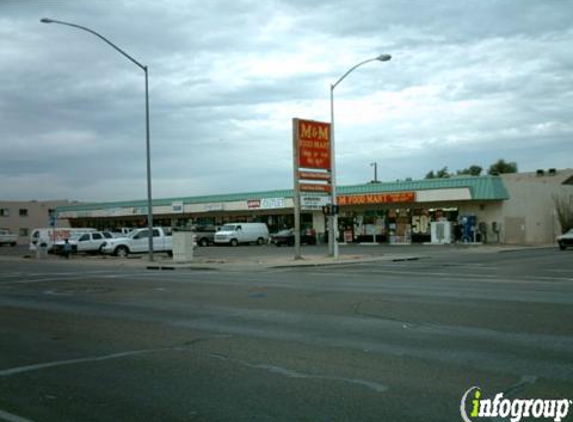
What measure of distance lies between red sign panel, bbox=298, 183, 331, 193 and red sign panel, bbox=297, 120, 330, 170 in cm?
99

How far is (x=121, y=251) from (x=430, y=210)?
80.6 feet

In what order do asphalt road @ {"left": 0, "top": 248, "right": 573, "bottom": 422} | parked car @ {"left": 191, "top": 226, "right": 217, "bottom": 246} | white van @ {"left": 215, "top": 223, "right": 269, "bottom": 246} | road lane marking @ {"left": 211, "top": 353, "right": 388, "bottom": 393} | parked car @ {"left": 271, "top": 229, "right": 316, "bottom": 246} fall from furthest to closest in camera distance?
parked car @ {"left": 191, "top": 226, "right": 217, "bottom": 246} < white van @ {"left": 215, "top": 223, "right": 269, "bottom": 246} < parked car @ {"left": 271, "top": 229, "right": 316, "bottom": 246} < road lane marking @ {"left": 211, "top": 353, "right": 388, "bottom": 393} < asphalt road @ {"left": 0, "top": 248, "right": 573, "bottom": 422}

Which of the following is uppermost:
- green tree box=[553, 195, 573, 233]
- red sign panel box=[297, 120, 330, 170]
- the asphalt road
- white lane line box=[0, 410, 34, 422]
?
red sign panel box=[297, 120, 330, 170]

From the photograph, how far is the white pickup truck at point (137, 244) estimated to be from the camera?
138 feet

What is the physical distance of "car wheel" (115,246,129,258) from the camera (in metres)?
42.5

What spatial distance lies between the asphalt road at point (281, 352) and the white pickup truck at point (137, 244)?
80.7ft

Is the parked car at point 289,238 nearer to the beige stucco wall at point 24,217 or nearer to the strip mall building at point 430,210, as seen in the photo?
the strip mall building at point 430,210

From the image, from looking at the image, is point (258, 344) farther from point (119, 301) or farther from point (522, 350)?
point (119, 301)

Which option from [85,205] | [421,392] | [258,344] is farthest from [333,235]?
[85,205]

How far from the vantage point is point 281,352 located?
361 inches

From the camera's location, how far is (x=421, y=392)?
6945mm

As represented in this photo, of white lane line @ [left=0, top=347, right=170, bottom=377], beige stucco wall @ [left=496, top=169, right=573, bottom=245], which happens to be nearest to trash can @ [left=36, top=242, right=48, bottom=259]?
beige stucco wall @ [left=496, top=169, right=573, bottom=245]

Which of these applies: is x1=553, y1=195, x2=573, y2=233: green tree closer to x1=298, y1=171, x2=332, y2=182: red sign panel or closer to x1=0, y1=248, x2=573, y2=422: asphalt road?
x1=298, y1=171, x2=332, y2=182: red sign panel

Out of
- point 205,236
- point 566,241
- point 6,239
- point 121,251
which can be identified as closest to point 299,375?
point 121,251
